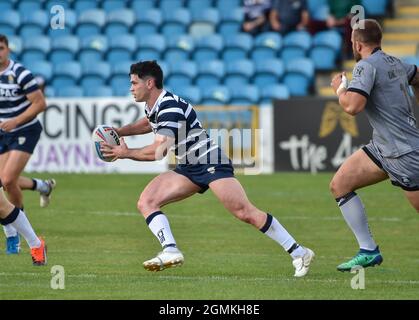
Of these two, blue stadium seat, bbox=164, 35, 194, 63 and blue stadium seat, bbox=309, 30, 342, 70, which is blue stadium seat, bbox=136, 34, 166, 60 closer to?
blue stadium seat, bbox=164, 35, 194, 63

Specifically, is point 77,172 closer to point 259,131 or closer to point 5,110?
point 259,131

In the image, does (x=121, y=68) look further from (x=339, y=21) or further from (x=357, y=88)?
(x=357, y=88)

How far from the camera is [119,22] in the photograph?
2847 centimetres

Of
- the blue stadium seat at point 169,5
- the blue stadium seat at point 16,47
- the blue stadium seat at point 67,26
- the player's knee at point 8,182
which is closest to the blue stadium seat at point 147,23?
the blue stadium seat at point 169,5

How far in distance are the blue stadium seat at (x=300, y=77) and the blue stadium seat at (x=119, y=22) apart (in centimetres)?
441

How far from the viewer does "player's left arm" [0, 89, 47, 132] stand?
13586 mm

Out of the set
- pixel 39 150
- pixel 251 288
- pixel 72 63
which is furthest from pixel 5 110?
pixel 72 63

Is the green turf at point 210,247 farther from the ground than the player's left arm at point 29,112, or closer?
closer

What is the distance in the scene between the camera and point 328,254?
13.0 metres

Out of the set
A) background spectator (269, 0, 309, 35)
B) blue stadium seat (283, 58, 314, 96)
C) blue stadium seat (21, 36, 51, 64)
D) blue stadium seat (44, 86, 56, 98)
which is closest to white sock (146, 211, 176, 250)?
blue stadium seat (44, 86, 56, 98)

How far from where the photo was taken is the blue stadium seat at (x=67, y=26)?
2831cm

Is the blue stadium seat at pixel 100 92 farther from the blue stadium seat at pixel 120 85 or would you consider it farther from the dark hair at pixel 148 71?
the dark hair at pixel 148 71

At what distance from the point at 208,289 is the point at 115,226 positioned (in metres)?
5.96

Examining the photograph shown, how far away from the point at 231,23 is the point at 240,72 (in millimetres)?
1784
